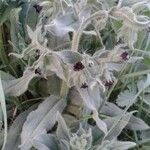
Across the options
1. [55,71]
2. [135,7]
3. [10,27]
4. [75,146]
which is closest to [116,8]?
[135,7]

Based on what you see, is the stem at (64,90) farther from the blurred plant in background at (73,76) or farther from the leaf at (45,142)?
the leaf at (45,142)

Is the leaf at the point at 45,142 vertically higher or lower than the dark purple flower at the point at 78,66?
lower

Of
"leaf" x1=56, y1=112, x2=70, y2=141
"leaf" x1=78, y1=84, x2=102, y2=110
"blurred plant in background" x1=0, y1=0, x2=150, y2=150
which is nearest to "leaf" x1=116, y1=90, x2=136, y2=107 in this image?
"blurred plant in background" x1=0, y1=0, x2=150, y2=150

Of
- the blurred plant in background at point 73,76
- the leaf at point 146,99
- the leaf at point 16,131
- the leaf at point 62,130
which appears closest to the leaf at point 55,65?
the blurred plant in background at point 73,76

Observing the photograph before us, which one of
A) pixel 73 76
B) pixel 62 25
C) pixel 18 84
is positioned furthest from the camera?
pixel 18 84

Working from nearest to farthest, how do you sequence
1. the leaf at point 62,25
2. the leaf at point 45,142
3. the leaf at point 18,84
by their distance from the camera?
the leaf at point 62,25
the leaf at point 45,142
the leaf at point 18,84

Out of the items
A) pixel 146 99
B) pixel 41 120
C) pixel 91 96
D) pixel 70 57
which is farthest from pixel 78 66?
pixel 146 99

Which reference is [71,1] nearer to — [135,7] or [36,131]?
[135,7]

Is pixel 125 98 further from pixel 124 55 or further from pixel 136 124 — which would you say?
pixel 124 55
